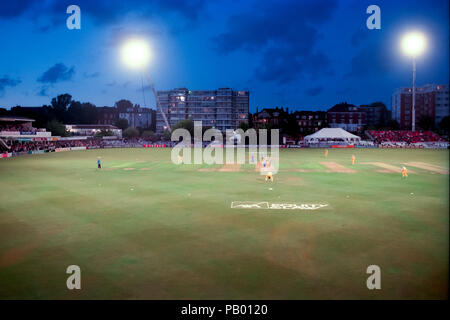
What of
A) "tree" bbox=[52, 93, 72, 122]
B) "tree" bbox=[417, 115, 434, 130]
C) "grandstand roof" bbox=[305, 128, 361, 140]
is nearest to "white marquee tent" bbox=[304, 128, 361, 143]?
"grandstand roof" bbox=[305, 128, 361, 140]

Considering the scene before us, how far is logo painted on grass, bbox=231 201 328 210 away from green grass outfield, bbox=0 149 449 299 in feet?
2.22

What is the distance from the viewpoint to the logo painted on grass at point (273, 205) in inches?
738

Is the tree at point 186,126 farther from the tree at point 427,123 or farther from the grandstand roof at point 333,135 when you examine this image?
the tree at point 427,123

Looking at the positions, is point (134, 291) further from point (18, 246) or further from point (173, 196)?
point (173, 196)

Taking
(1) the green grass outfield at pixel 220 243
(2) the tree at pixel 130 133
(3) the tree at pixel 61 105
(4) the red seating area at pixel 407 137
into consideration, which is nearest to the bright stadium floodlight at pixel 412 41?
(1) the green grass outfield at pixel 220 243

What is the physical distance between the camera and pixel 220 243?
12945 millimetres

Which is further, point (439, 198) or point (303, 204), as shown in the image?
point (439, 198)

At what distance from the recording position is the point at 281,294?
8867mm

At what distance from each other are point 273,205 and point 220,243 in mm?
7165

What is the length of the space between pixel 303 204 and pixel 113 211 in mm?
10761

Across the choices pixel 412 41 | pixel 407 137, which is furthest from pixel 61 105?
pixel 412 41

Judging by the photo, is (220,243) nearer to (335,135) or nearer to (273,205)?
(273,205)

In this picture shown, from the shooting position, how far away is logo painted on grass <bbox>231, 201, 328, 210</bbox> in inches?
738
